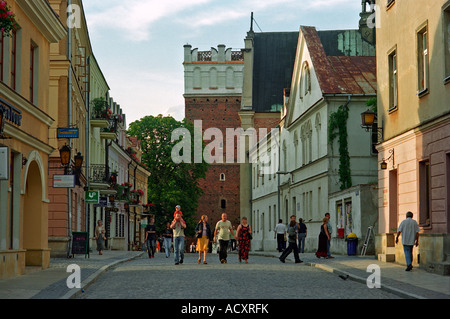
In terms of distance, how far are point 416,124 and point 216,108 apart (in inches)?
2813

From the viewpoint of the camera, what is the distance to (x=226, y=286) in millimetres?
16938

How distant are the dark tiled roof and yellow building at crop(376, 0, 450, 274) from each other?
48.4 meters

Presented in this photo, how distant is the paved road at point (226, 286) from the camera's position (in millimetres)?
14930

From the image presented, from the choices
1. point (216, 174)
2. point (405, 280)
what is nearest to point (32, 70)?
point (405, 280)

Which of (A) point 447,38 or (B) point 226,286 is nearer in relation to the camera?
(B) point 226,286

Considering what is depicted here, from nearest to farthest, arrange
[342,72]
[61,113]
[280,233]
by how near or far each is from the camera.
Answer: [61,113]
[280,233]
[342,72]

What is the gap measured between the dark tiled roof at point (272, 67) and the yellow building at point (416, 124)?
4836cm

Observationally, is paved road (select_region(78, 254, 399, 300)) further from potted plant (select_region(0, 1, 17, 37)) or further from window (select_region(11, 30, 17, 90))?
window (select_region(11, 30, 17, 90))

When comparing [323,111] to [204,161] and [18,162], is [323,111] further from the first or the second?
[204,161]

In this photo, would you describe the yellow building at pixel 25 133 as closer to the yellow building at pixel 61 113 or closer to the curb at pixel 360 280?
the curb at pixel 360 280

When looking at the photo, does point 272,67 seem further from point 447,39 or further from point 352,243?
point 447,39

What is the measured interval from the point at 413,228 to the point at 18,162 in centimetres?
984

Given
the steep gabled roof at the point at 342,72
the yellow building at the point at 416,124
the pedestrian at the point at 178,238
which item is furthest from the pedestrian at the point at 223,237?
the steep gabled roof at the point at 342,72
